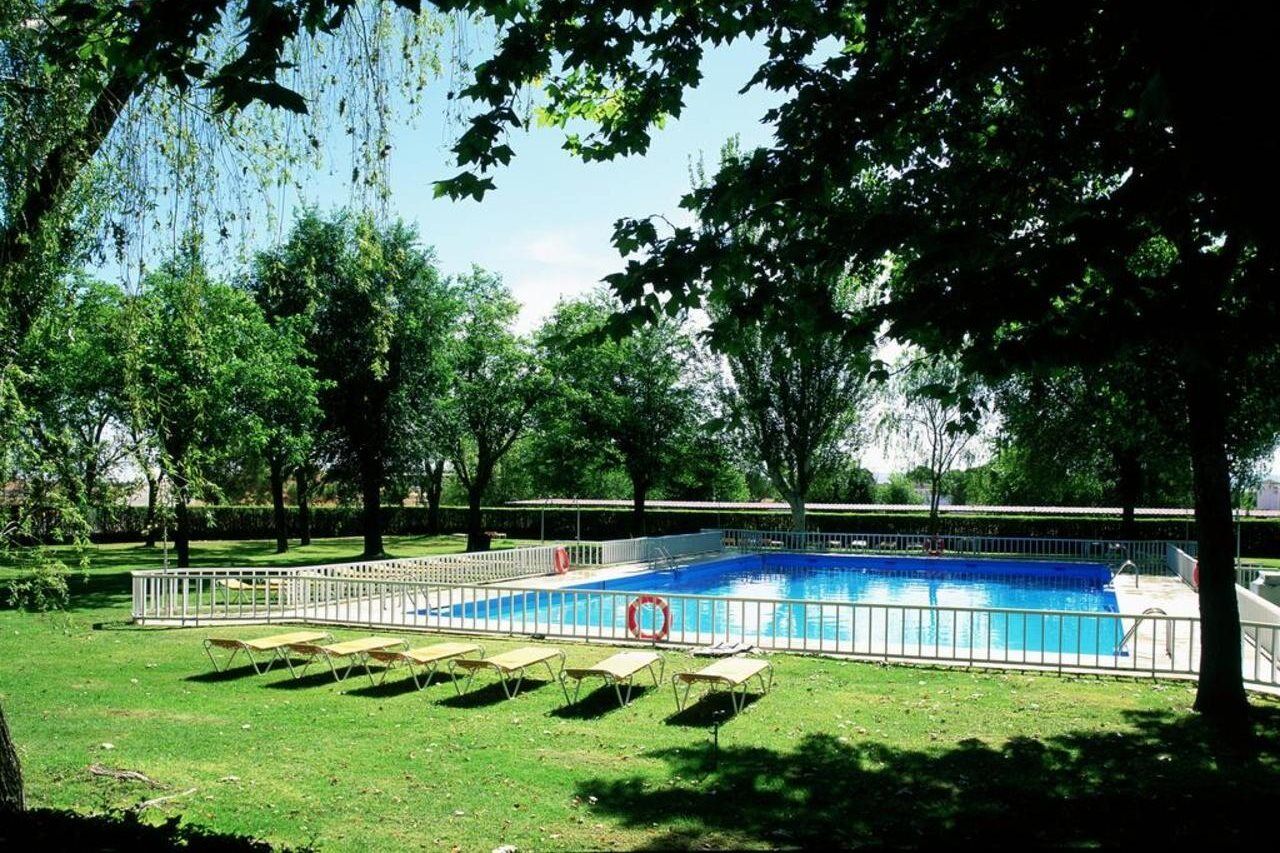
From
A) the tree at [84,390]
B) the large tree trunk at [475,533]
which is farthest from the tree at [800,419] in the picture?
the tree at [84,390]

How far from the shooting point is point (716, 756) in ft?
28.7

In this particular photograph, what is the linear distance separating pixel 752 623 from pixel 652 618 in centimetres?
513

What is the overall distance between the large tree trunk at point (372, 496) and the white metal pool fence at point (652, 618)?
8.95 metres

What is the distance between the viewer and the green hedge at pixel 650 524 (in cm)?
3769

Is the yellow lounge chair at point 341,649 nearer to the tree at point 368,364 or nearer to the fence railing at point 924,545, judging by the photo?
the tree at point 368,364

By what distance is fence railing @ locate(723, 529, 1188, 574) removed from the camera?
32.6 meters

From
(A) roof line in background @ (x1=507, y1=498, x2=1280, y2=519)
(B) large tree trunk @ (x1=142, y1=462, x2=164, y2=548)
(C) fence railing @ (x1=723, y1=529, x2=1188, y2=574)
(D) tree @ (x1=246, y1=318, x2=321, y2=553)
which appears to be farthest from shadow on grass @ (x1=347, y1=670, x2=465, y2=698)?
(C) fence railing @ (x1=723, y1=529, x2=1188, y2=574)

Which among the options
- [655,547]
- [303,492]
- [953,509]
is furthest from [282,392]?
[953,509]

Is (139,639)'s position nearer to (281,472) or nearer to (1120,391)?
(1120,391)

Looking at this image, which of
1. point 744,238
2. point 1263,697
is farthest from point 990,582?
point 744,238

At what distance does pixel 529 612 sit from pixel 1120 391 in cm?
1382

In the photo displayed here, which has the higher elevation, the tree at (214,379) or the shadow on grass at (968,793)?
the tree at (214,379)

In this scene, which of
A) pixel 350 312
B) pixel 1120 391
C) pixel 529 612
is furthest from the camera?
pixel 350 312

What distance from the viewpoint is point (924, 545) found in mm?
34000
